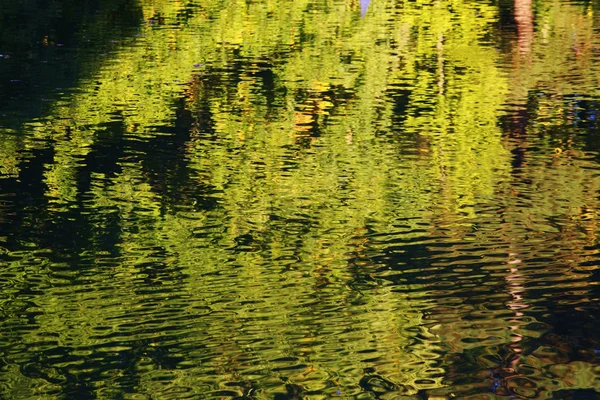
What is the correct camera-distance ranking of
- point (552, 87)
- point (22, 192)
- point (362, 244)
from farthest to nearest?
point (552, 87) → point (22, 192) → point (362, 244)

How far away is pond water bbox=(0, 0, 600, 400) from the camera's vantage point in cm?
430

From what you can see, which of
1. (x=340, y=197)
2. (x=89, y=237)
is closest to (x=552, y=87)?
(x=340, y=197)

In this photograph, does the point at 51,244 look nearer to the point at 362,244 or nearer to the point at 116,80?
the point at 362,244

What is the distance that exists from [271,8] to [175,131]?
10.5 m

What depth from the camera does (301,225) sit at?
20.1ft

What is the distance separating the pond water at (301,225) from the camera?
169 inches

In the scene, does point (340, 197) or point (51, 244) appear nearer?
point (51, 244)

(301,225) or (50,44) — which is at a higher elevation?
(50,44)

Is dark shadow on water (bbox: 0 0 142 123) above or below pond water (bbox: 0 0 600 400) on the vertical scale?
above

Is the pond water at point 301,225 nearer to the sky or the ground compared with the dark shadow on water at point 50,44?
nearer to the ground

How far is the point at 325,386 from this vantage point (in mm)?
4074

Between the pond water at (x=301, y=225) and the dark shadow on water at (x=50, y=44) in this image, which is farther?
the dark shadow on water at (x=50, y=44)

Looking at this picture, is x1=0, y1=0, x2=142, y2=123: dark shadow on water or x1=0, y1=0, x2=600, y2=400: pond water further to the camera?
x1=0, y1=0, x2=142, y2=123: dark shadow on water

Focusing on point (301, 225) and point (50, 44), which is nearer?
point (301, 225)
